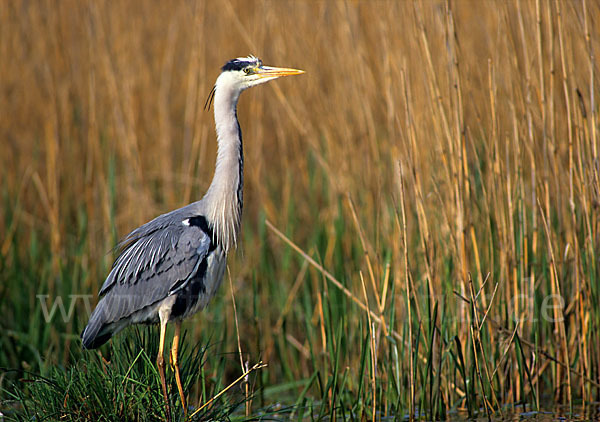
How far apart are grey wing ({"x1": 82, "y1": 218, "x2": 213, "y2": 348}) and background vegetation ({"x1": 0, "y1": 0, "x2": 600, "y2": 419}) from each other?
0.62 ft

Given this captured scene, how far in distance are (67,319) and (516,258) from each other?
254 cm

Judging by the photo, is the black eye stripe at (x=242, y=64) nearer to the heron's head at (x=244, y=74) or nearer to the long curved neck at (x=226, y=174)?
the heron's head at (x=244, y=74)

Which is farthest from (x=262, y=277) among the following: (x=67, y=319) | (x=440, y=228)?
(x=440, y=228)

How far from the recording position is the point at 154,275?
333 centimetres

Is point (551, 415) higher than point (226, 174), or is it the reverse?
point (226, 174)

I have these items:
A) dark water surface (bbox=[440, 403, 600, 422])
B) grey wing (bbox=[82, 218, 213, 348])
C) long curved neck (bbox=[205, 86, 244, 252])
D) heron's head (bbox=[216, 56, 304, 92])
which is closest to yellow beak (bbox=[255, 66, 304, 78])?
heron's head (bbox=[216, 56, 304, 92])

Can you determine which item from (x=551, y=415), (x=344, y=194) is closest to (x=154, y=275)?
(x=344, y=194)

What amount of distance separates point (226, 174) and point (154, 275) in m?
0.58

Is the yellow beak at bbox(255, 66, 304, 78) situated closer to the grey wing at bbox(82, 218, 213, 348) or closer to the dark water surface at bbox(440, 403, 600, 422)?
the grey wing at bbox(82, 218, 213, 348)

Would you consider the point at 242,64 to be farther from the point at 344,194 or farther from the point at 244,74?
the point at 344,194

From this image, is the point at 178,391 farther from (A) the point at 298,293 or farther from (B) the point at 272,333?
(A) the point at 298,293

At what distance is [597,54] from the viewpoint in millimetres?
3354

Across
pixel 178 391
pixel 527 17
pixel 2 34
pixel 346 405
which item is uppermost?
pixel 2 34

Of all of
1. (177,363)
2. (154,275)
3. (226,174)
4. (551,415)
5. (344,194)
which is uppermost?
(226,174)
